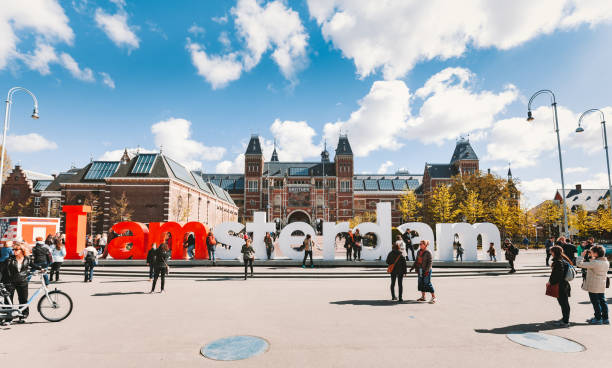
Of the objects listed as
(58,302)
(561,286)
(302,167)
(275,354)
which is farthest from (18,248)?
(302,167)

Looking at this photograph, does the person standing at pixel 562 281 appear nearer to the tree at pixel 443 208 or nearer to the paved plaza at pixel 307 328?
the paved plaza at pixel 307 328

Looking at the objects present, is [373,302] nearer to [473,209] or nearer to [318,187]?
[473,209]

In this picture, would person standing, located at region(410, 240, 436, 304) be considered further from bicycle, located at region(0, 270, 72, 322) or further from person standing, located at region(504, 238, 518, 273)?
bicycle, located at region(0, 270, 72, 322)

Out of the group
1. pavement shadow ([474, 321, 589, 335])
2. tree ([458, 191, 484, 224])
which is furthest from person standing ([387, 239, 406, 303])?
tree ([458, 191, 484, 224])

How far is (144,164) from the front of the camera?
3628cm

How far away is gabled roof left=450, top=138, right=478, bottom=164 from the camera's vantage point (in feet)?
223

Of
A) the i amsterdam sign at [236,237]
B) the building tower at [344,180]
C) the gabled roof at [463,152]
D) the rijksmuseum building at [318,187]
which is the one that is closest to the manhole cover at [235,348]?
the i amsterdam sign at [236,237]

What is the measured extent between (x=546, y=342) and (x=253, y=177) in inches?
2695

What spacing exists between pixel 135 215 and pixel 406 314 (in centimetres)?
3478

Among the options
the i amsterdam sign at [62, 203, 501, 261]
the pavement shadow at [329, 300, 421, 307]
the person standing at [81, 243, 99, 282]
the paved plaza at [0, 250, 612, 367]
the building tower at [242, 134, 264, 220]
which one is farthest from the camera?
the building tower at [242, 134, 264, 220]

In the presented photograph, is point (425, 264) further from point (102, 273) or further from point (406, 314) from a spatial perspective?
point (102, 273)

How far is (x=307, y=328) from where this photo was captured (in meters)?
6.21

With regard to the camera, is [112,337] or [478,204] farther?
[478,204]

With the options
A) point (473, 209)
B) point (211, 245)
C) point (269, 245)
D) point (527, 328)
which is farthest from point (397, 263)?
point (473, 209)
